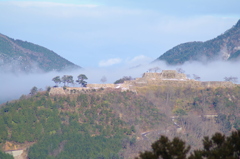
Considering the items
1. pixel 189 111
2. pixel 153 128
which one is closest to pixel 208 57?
pixel 189 111

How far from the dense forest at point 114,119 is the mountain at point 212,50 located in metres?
33.9

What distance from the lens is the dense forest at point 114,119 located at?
67125mm

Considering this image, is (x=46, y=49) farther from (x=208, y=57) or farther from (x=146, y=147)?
(x=146, y=147)

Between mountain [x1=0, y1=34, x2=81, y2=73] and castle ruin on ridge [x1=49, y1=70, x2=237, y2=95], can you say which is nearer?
castle ruin on ridge [x1=49, y1=70, x2=237, y2=95]

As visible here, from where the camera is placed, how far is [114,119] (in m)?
73.8

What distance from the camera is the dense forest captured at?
67125mm

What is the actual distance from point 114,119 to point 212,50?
2128 inches

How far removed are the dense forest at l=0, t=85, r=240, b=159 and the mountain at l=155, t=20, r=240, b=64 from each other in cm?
3392

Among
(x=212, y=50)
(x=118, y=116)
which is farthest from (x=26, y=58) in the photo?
(x=118, y=116)

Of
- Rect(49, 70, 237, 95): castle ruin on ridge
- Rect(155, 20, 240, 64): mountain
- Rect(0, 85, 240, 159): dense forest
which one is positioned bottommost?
Rect(0, 85, 240, 159): dense forest

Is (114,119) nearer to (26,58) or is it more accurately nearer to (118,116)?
(118,116)

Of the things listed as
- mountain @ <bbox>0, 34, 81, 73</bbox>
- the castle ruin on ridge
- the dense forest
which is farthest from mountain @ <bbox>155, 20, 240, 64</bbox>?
the dense forest

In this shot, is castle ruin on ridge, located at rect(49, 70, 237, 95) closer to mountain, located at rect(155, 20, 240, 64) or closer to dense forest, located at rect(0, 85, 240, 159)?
dense forest, located at rect(0, 85, 240, 159)

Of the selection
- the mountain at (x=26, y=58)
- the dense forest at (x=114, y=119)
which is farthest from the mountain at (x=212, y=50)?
the dense forest at (x=114, y=119)
